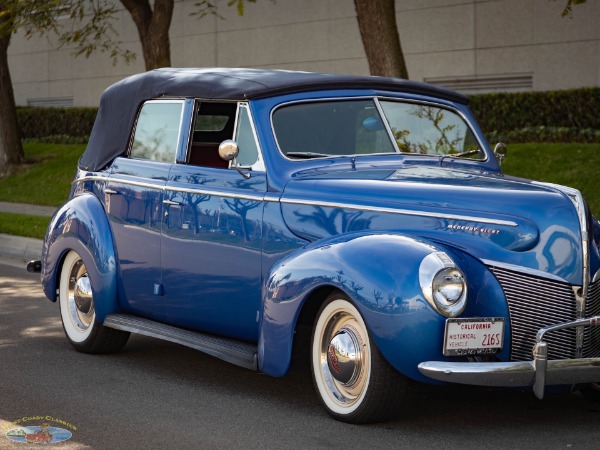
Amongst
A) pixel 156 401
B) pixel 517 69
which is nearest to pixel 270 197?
pixel 156 401

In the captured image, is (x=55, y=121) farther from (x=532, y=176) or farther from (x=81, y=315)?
(x=81, y=315)

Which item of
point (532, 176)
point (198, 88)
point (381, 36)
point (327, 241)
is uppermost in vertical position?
point (381, 36)

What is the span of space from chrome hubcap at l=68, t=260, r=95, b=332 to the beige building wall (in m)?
13.1

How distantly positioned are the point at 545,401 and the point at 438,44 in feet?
54.2

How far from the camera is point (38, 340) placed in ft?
27.1

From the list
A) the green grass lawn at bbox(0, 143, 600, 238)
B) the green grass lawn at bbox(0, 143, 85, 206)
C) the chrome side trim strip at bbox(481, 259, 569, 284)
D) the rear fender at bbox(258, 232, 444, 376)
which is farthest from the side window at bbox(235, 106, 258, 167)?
the green grass lawn at bbox(0, 143, 85, 206)

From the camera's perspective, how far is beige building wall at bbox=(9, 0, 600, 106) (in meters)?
20.2

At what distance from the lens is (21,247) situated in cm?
1403

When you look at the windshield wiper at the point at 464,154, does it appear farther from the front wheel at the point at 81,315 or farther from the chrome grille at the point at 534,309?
the front wheel at the point at 81,315

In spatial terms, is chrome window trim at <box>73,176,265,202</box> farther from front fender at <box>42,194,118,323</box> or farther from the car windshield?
the car windshield

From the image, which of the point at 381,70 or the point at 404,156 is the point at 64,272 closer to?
the point at 404,156

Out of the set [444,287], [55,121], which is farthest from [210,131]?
[55,121]

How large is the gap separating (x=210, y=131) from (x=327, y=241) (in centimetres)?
216

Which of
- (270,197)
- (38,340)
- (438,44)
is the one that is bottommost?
(38,340)
